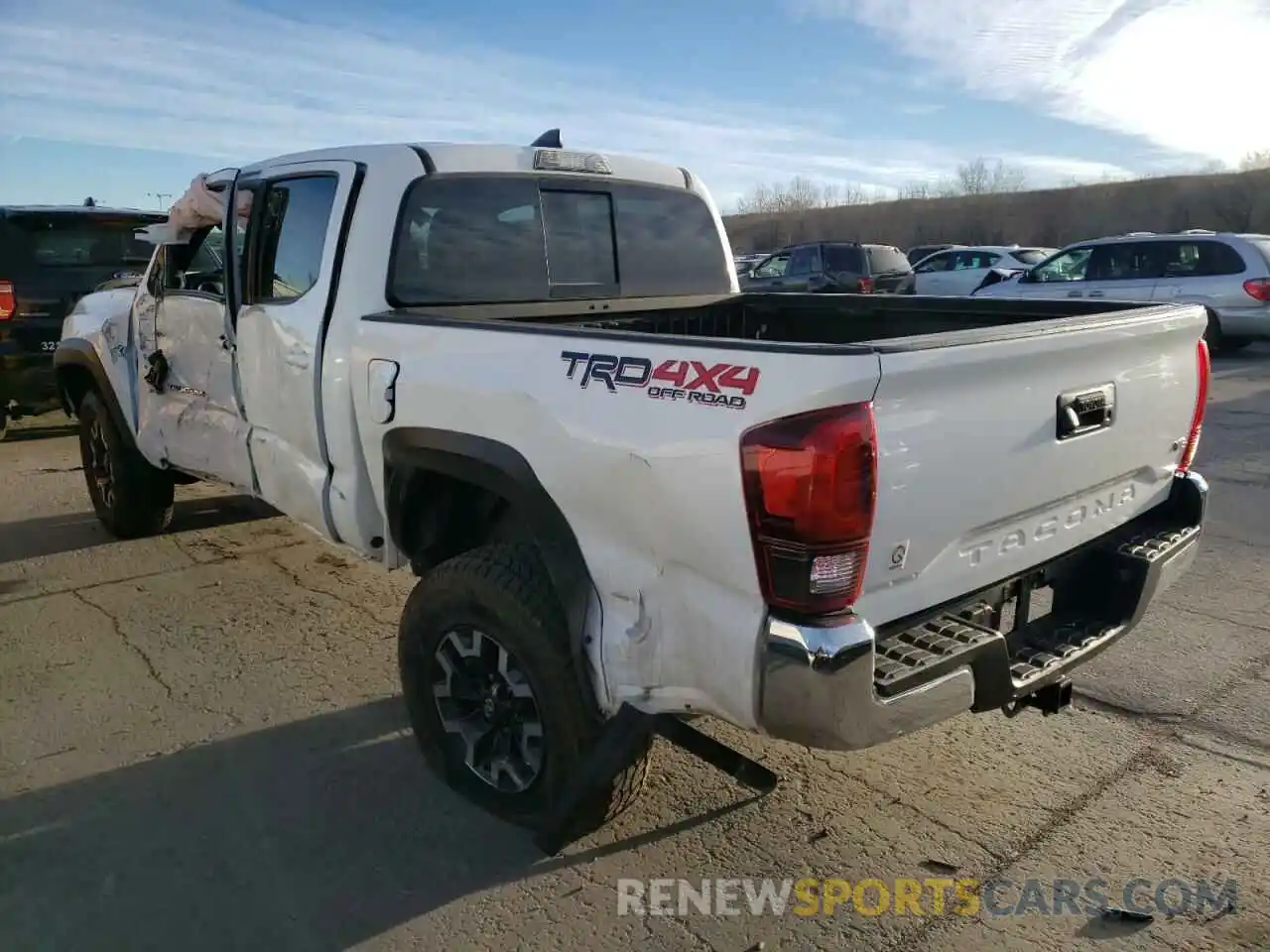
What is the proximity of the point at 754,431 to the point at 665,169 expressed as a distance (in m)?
2.82

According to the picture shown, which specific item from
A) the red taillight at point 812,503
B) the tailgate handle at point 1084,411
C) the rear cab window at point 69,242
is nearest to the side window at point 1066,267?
the rear cab window at point 69,242

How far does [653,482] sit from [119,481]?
4.56 meters

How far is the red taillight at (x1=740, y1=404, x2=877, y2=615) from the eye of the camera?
2.25m

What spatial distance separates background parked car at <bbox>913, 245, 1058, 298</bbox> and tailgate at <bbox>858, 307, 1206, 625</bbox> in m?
18.1

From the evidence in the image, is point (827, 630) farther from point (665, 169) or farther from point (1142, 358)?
point (665, 169)

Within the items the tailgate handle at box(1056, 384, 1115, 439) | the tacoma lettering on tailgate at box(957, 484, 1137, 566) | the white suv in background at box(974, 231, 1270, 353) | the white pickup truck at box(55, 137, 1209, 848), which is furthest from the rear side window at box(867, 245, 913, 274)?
the tailgate handle at box(1056, 384, 1115, 439)

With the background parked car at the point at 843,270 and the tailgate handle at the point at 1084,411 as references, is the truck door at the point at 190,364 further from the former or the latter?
the background parked car at the point at 843,270

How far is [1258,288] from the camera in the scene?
530 inches

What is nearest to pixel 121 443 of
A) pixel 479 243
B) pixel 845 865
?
pixel 479 243

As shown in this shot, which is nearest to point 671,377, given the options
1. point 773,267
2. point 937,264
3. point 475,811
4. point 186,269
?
point 475,811

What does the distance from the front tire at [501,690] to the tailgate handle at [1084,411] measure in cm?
148

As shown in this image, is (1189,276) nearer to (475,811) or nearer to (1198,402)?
(1198,402)

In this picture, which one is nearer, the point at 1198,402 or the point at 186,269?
the point at 1198,402

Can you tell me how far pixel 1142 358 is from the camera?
309 cm
